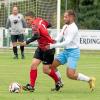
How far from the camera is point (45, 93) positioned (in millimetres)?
13672

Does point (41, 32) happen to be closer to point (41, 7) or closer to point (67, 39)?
point (67, 39)

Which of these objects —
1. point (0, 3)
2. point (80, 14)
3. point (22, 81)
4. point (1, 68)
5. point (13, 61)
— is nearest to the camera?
point (22, 81)

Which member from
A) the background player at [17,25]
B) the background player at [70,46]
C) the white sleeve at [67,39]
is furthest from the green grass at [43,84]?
the background player at [17,25]

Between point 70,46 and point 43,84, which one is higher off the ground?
point 70,46

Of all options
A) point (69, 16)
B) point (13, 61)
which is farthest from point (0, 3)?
point (69, 16)

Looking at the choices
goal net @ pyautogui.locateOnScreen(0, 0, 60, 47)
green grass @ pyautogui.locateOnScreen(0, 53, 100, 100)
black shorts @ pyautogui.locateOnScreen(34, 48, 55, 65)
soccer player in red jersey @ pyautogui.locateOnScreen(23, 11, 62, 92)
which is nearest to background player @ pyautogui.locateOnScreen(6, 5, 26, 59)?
green grass @ pyautogui.locateOnScreen(0, 53, 100, 100)

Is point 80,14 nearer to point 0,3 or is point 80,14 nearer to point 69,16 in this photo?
point 0,3

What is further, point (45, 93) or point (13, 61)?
point (13, 61)

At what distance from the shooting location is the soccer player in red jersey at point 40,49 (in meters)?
13.9

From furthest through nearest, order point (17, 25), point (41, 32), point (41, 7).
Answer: point (41, 7), point (17, 25), point (41, 32)

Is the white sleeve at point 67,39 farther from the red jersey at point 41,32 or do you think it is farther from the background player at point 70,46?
the red jersey at point 41,32

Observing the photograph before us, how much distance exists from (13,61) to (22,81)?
7.18m

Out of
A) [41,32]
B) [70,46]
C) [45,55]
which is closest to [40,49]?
[45,55]

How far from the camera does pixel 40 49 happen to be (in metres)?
14.3
